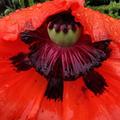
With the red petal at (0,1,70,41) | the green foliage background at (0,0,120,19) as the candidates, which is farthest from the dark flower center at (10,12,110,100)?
the green foliage background at (0,0,120,19)

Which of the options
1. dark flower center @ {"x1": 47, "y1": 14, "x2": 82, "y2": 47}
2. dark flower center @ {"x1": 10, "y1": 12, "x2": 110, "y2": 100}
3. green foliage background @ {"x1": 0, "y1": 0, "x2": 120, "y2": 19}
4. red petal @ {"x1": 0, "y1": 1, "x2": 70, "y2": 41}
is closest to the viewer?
red petal @ {"x1": 0, "y1": 1, "x2": 70, "y2": 41}

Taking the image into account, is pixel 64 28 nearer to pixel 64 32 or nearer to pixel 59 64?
pixel 64 32

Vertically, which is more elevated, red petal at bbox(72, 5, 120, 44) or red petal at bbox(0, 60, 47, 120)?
red petal at bbox(72, 5, 120, 44)

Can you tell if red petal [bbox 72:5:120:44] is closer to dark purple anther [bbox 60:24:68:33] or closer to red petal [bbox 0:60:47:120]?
dark purple anther [bbox 60:24:68:33]

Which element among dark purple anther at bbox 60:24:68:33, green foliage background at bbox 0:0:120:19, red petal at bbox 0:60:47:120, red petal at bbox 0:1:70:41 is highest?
red petal at bbox 0:1:70:41

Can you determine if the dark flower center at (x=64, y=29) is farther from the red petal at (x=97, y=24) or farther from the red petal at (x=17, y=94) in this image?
the red petal at (x=17, y=94)

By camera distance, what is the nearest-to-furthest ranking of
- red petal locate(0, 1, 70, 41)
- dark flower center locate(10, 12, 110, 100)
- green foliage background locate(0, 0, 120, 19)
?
1. red petal locate(0, 1, 70, 41)
2. dark flower center locate(10, 12, 110, 100)
3. green foliage background locate(0, 0, 120, 19)

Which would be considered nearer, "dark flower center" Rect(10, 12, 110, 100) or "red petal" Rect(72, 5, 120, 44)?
"red petal" Rect(72, 5, 120, 44)

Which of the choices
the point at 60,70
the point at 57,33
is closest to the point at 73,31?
the point at 57,33
